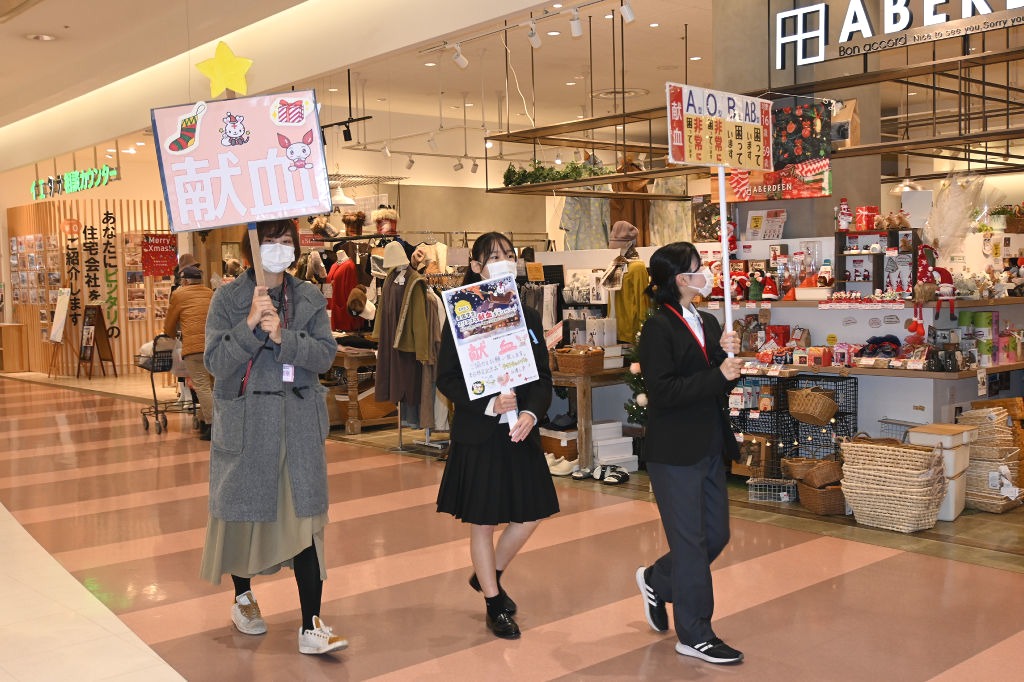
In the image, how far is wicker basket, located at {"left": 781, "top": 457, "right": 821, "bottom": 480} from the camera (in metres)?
5.88

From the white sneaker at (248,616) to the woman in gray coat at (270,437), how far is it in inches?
11.3

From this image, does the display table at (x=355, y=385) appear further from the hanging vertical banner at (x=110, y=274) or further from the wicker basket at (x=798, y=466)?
the hanging vertical banner at (x=110, y=274)

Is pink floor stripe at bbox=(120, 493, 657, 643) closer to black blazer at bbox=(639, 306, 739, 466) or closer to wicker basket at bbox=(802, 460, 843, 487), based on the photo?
wicker basket at bbox=(802, 460, 843, 487)

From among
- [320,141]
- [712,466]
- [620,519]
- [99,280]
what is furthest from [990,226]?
[99,280]

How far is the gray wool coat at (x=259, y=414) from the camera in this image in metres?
3.66

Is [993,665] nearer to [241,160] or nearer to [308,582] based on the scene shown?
[308,582]

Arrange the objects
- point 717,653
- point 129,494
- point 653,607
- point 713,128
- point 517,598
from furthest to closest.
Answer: point 129,494 → point 713,128 → point 517,598 → point 653,607 → point 717,653

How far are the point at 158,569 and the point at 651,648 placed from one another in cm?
271

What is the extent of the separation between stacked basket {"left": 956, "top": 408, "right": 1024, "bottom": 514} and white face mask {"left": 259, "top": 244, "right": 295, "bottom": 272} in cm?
432

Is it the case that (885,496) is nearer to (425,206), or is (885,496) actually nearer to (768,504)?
(768,504)

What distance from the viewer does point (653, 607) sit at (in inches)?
154

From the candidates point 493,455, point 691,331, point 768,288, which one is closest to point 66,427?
point 768,288

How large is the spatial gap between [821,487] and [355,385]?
4.87 m

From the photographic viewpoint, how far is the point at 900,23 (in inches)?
217
